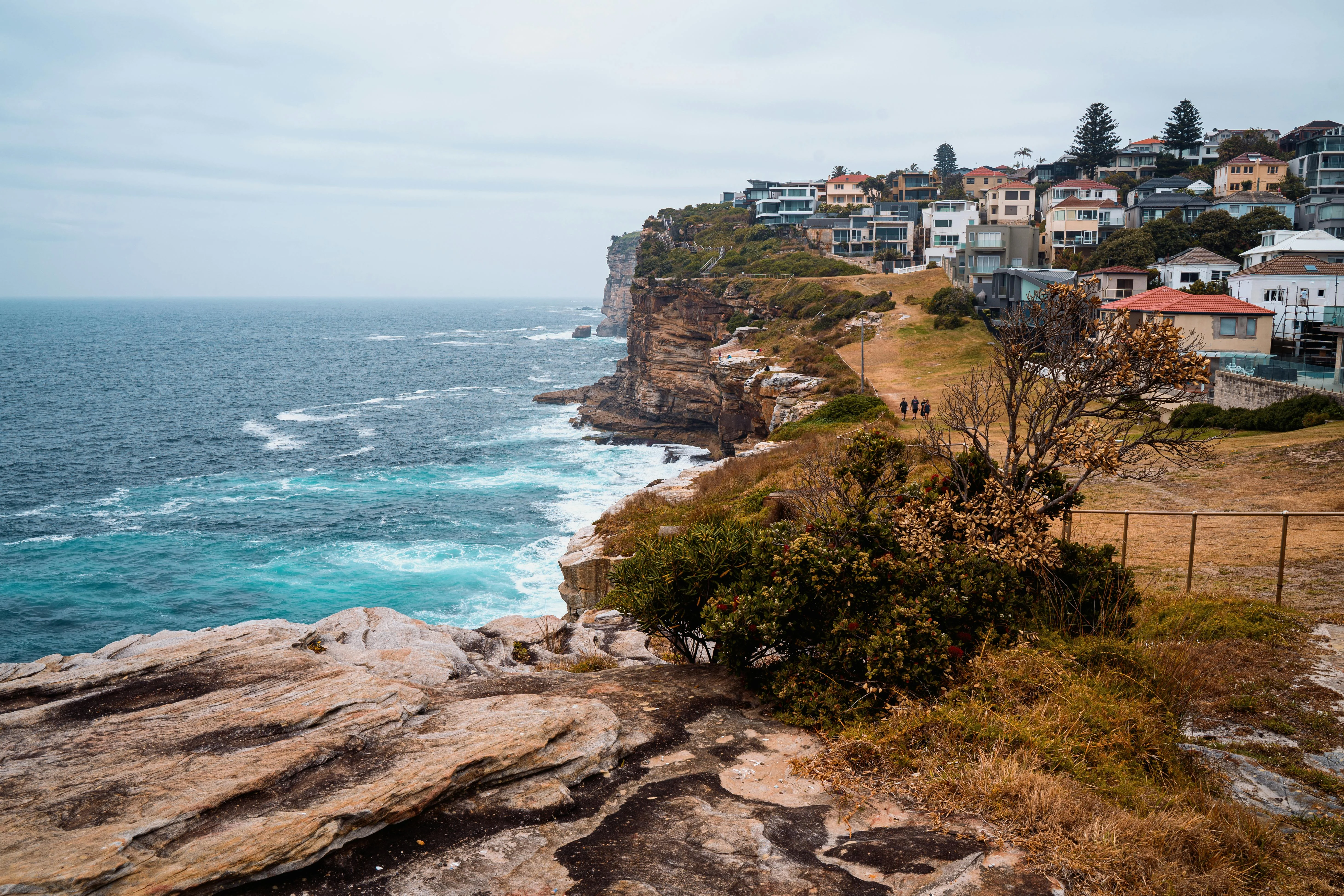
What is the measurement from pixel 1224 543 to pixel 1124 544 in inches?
225

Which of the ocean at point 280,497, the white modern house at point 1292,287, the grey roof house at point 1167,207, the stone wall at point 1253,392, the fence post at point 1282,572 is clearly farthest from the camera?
the grey roof house at point 1167,207

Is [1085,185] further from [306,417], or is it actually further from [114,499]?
[114,499]

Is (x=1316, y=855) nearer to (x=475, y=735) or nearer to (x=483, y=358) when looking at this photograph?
(x=475, y=735)

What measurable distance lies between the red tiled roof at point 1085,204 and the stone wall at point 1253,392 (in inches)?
2226

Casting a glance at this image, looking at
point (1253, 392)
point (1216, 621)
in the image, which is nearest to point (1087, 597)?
point (1216, 621)

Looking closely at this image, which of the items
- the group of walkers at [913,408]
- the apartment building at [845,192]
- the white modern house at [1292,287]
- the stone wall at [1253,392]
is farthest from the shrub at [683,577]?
the apartment building at [845,192]

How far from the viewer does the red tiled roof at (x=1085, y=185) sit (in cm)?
8856

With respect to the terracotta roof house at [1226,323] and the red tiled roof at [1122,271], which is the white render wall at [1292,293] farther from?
the red tiled roof at [1122,271]

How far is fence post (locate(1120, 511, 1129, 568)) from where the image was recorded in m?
11.6

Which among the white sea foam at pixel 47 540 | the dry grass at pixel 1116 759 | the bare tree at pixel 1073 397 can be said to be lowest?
the white sea foam at pixel 47 540

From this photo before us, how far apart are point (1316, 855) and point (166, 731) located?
30.4 feet

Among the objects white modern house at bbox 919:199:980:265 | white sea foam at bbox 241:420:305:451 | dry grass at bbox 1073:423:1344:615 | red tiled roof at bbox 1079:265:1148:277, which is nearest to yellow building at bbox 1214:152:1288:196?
white modern house at bbox 919:199:980:265

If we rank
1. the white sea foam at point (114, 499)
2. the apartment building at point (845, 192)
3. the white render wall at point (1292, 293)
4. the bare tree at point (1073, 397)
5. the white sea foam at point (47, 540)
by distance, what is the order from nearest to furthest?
the bare tree at point (1073, 397) < the white sea foam at point (47, 540) < the white render wall at point (1292, 293) < the white sea foam at point (114, 499) < the apartment building at point (845, 192)

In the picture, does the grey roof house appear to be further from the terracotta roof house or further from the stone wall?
the stone wall
